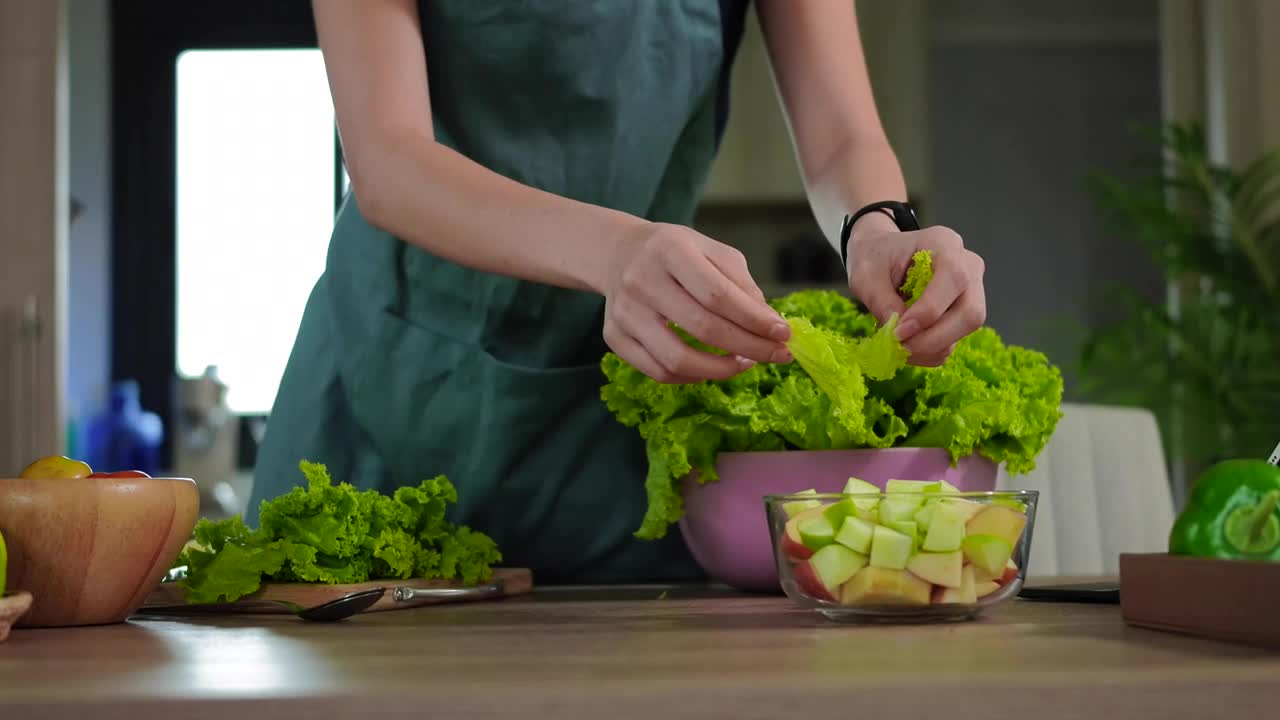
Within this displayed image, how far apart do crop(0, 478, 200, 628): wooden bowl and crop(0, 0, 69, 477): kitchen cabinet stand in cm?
288

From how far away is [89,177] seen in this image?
443 centimetres

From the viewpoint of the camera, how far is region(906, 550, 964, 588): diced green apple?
30.1 inches

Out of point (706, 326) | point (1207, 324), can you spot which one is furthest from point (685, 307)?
point (1207, 324)

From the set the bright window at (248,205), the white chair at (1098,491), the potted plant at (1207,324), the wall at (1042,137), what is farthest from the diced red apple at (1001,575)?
the wall at (1042,137)

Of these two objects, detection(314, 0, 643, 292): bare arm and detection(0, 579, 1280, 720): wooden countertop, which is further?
detection(314, 0, 643, 292): bare arm

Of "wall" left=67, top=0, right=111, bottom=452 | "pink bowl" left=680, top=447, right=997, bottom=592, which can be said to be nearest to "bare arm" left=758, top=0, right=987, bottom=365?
A: "pink bowl" left=680, top=447, right=997, bottom=592

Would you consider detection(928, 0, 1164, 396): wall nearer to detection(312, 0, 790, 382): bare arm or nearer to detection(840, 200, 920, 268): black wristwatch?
detection(840, 200, 920, 268): black wristwatch

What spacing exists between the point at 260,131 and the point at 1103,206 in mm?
2701

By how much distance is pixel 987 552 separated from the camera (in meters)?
0.78

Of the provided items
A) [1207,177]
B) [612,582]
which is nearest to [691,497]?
[612,582]

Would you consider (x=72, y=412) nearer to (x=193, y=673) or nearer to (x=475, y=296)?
(x=475, y=296)

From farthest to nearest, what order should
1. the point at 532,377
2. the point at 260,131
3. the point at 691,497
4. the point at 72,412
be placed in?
the point at 260,131
the point at 72,412
the point at 532,377
the point at 691,497

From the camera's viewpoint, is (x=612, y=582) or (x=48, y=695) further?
(x=612, y=582)

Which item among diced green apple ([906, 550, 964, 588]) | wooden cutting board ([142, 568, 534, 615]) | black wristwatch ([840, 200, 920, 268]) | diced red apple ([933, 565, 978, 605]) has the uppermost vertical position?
black wristwatch ([840, 200, 920, 268])
